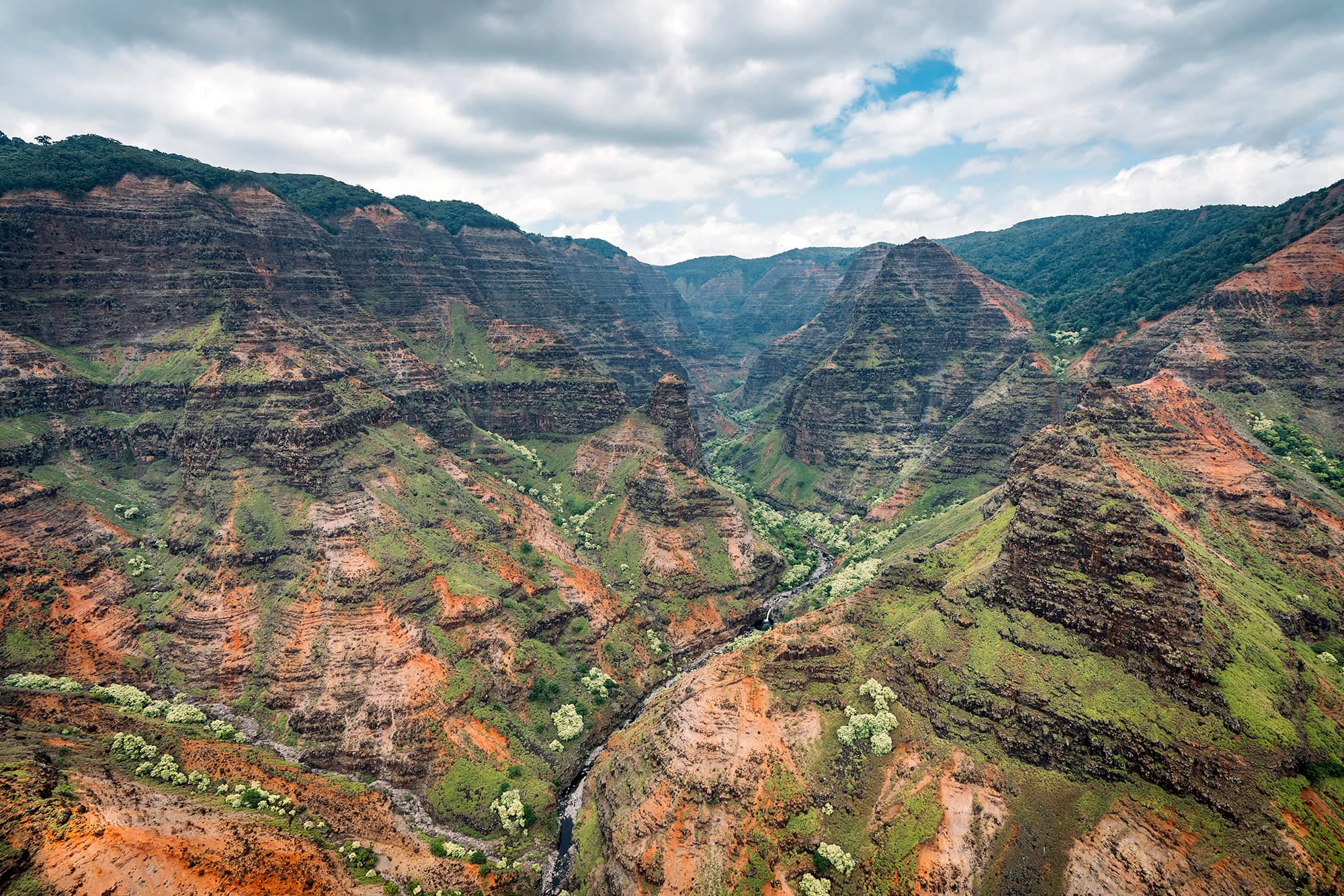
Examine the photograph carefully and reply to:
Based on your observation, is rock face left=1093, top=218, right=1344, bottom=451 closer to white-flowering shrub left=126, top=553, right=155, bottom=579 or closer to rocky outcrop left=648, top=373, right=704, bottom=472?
rocky outcrop left=648, top=373, right=704, bottom=472

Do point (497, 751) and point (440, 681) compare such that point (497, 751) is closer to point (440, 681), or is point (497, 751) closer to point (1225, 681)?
point (440, 681)

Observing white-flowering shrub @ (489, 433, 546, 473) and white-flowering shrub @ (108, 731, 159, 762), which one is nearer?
white-flowering shrub @ (108, 731, 159, 762)

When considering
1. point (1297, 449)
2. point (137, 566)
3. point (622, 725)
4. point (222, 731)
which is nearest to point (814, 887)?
point (622, 725)

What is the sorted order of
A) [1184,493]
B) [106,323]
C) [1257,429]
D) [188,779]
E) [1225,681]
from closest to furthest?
[1225,681] → [188,779] → [1184,493] → [1257,429] → [106,323]

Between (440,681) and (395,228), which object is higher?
(395,228)

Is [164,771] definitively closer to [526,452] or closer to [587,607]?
[587,607]

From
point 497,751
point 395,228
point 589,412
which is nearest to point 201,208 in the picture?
point 395,228

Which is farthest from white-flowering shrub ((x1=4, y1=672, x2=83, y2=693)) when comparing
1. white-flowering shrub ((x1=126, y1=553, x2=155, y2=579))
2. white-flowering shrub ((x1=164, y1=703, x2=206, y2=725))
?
white-flowering shrub ((x1=126, y1=553, x2=155, y2=579))
